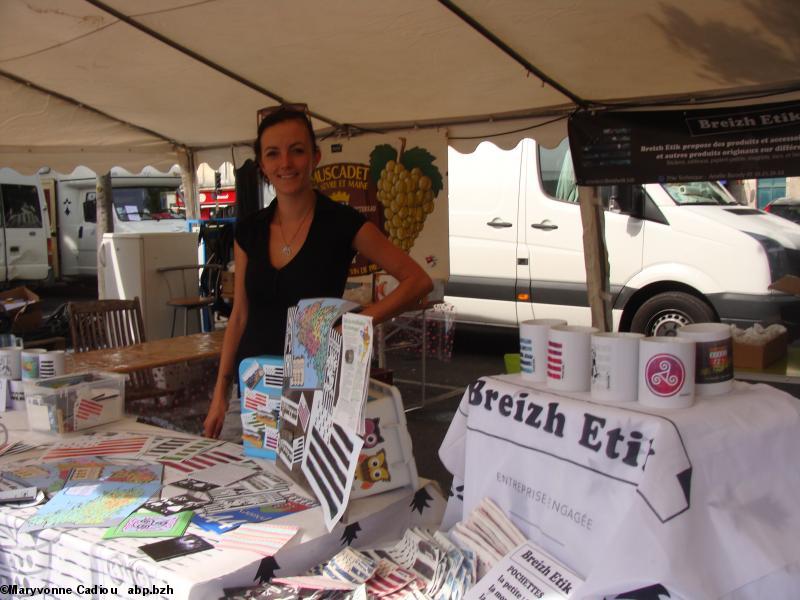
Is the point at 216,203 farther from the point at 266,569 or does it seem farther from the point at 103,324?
the point at 266,569

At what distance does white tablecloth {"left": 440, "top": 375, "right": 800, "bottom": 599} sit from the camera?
1.05 meters

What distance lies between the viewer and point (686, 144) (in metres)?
3.80

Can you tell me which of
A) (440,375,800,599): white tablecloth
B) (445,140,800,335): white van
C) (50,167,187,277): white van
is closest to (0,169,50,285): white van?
(50,167,187,277): white van

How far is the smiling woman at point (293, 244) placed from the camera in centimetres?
185

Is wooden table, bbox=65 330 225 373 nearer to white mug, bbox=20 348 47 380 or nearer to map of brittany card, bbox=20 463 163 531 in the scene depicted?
white mug, bbox=20 348 47 380

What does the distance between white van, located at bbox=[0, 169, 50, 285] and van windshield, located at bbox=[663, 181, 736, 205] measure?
1101 centimetres

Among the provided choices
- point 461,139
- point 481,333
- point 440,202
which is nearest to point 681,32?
point 461,139

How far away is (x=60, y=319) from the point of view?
5.93m

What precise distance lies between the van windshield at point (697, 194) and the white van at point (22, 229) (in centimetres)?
1101

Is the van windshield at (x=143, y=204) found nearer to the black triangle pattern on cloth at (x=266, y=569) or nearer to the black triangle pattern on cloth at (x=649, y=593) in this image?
the black triangle pattern on cloth at (x=266, y=569)

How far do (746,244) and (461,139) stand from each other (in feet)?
9.35

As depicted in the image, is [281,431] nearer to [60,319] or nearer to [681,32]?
[681,32]

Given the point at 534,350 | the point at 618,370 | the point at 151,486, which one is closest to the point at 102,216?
the point at 151,486

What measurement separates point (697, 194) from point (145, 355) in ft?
16.3
